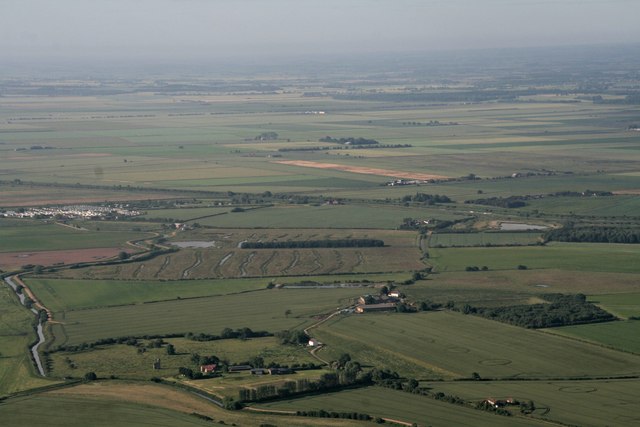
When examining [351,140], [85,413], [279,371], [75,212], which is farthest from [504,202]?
[85,413]

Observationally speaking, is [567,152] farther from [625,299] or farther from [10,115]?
[10,115]

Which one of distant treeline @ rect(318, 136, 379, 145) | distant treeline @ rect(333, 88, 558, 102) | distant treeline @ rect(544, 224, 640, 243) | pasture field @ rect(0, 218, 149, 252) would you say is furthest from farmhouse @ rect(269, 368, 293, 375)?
distant treeline @ rect(333, 88, 558, 102)

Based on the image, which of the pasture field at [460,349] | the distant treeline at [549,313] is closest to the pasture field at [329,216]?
the distant treeline at [549,313]

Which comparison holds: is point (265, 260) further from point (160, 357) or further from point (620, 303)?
point (160, 357)

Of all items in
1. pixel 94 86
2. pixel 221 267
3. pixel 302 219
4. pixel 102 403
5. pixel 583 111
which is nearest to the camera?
pixel 102 403

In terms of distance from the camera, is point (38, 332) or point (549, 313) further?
point (549, 313)

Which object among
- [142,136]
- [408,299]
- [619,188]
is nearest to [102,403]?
[408,299]
